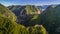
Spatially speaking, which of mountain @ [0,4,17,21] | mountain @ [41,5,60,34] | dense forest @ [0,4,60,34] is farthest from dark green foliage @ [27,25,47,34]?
mountain @ [0,4,17,21]

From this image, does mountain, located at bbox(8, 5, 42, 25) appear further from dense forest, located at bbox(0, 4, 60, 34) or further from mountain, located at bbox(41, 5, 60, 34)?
mountain, located at bbox(41, 5, 60, 34)

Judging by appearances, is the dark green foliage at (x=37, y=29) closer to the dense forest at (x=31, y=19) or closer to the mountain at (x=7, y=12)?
the dense forest at (x=31, y=19)

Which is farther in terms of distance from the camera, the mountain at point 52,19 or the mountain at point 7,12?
the mountain at point 52,19

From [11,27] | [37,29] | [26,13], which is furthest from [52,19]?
[11,27]

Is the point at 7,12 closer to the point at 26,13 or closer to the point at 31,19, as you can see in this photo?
the point at 26,13

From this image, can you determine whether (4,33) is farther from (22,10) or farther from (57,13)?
(57,13)

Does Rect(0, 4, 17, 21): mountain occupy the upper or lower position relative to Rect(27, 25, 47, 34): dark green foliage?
upper

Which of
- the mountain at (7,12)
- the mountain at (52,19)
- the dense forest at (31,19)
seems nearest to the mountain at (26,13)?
the dense forest at (31,19)
